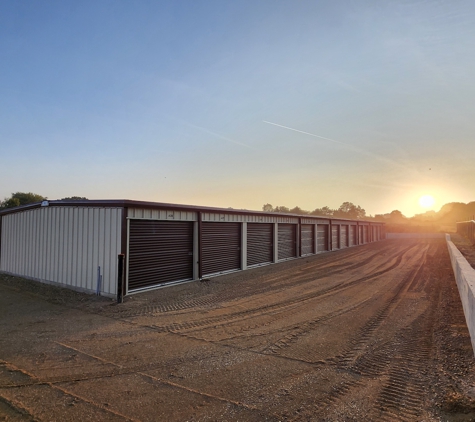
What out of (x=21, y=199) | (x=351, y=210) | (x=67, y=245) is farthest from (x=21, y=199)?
(x=351, y=210)

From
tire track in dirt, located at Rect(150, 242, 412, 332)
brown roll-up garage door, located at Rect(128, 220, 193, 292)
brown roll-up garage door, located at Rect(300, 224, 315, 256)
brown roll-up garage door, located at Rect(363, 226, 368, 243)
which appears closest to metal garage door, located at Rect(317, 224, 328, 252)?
brown roll-up garage door, located at Rect(300, 224, 315, 256)

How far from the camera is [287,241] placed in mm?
20984

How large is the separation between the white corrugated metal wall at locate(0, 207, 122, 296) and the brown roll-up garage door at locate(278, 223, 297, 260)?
12.1 metres

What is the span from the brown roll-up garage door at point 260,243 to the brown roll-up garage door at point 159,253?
475 cm

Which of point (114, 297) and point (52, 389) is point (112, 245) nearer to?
point (114, 297)

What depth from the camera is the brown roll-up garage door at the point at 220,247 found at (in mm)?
13699

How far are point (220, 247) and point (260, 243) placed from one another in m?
3.86

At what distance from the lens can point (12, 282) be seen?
12781 mm

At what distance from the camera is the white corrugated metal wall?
1011 cm

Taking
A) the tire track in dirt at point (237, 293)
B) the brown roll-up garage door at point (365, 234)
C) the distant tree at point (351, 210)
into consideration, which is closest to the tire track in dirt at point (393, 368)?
the tire track in dirt at point (237, 293)

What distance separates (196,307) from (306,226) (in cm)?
1660

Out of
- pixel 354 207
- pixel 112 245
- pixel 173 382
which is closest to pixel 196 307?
pixel 112 245

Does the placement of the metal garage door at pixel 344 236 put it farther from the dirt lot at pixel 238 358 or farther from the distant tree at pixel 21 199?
the distant tree at pixel 21 199

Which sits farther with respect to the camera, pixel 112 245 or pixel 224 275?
pixel 224 275
